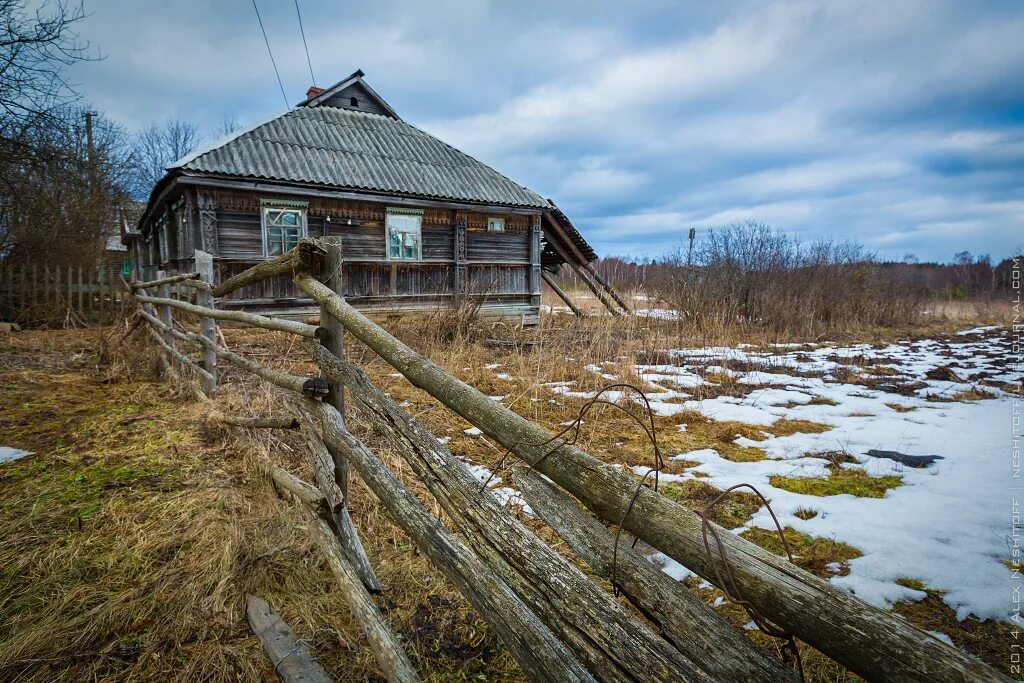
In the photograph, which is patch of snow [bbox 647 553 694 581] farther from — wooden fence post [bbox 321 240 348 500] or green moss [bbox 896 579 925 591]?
wooden fence post [bbox 321 240 348 500]

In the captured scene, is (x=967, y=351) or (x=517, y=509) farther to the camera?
(x=967, y=351)

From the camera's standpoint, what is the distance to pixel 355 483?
3.14m

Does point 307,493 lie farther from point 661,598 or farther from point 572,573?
point 661,598

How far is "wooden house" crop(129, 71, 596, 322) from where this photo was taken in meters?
9.75

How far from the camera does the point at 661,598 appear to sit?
1086 millimetres

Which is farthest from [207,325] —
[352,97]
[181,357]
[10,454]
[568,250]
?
[352,97]

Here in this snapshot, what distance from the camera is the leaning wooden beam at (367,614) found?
61.9 inches

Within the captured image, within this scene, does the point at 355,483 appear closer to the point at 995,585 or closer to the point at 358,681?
the point at 358,681

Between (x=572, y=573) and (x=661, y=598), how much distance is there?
21 centimetres

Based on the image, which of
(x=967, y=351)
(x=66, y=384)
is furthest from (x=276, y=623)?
(x=967, y=351)

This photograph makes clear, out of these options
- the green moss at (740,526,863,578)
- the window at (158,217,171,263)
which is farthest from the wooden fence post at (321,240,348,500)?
the window at (158,217,171,263)

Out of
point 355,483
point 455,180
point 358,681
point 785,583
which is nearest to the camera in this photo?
point 785,583

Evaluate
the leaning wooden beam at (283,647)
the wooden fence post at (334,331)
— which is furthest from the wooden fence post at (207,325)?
the leaning wooden beam at (283,647)

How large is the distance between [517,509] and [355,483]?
110cm
